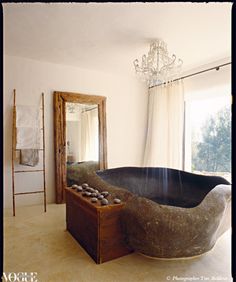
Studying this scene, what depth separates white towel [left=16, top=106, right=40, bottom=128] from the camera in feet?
10.4

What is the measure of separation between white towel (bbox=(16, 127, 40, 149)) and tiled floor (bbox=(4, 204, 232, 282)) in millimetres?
1277

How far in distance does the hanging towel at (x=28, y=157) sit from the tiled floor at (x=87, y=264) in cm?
116

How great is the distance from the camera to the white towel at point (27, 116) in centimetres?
318

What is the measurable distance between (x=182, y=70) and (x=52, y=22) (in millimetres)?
2445

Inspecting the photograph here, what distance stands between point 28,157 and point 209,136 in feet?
9.94

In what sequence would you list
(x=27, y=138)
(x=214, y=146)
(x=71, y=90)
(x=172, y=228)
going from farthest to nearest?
(x=71, y=90)
(x=214, y=146)
(x=27, y=138)
(x=172, y=228)

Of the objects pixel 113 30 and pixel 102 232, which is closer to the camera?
pixel 102 232

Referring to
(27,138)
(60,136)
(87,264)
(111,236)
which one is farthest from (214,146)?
(27,138)

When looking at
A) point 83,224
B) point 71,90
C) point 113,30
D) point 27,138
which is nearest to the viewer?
point 83,224

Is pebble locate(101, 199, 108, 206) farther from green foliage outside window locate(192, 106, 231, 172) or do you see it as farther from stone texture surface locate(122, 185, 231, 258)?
green foliage outside window locate(192, 106, 231, 172)

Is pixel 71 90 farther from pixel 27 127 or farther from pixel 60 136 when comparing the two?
pixel 27 127

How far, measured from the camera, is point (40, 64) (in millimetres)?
3475

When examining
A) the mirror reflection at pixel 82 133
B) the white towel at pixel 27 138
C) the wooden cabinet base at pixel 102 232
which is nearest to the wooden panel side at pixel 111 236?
the wooden cabinet base at pixel 102 232

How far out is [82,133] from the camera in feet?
12.5
